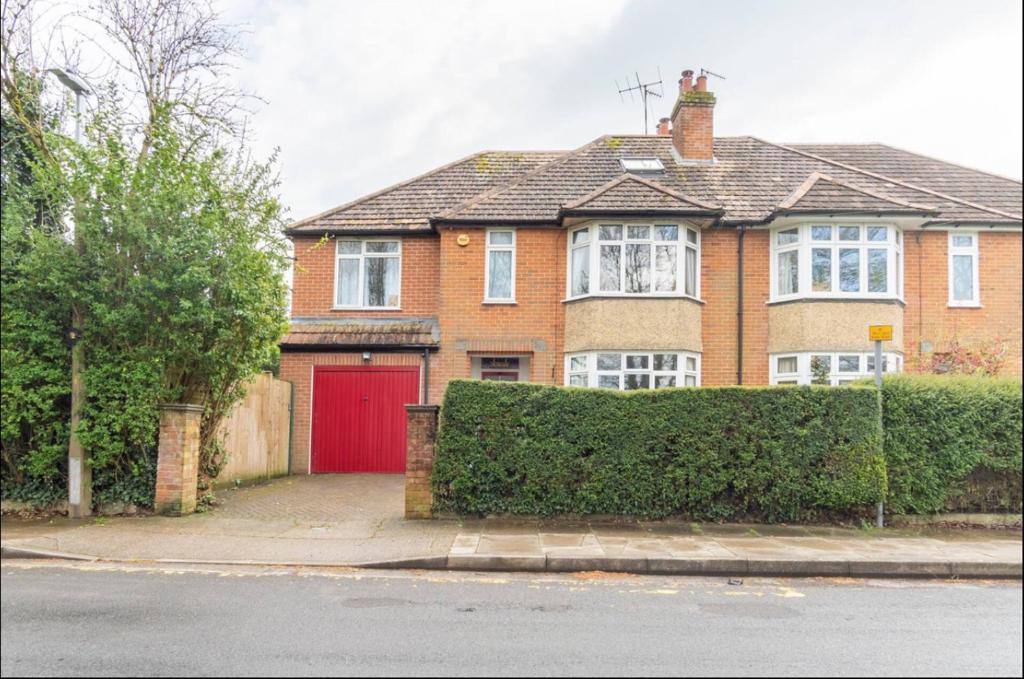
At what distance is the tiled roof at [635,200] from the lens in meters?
14.0

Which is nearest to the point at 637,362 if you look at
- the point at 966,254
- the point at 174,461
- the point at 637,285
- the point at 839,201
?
the point at 637,285

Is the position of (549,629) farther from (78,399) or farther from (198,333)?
(78,399)

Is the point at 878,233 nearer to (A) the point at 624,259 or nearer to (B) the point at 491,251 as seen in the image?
(A) the point at 624,259

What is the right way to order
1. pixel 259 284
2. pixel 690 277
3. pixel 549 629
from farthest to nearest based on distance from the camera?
pixel 690 277
pixel 259 284
pixel 549 629

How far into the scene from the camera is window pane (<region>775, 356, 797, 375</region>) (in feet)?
47.0

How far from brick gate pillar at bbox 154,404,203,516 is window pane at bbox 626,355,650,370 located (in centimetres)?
828

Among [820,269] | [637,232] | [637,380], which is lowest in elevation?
[637,380]

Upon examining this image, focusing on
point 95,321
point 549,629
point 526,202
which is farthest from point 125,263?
point 526,202

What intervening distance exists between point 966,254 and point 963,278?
0.51 metres

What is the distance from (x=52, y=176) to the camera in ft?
28.5

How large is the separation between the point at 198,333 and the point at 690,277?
9.62 metres

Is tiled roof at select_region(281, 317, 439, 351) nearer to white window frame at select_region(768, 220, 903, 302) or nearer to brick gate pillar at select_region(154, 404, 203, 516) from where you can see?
brick gate pillar at select_region(154, 404, 203, 516)

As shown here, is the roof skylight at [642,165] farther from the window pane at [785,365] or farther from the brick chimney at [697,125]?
the window pane at [785,365]

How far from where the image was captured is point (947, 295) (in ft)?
48.6
